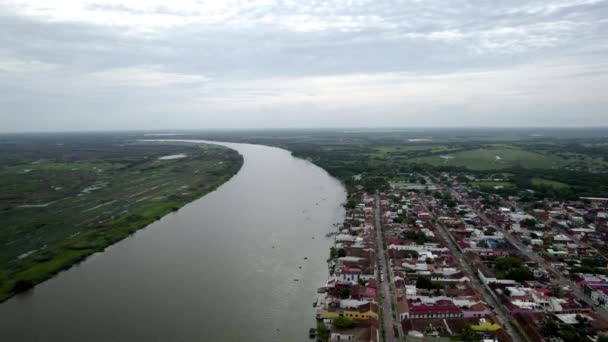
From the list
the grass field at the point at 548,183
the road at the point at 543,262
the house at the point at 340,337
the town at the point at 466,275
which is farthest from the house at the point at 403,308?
the grass field at the point at 548,183

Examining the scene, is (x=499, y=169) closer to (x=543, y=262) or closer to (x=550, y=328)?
(x=543, y=262)

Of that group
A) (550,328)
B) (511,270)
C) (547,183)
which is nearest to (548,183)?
(547,183)

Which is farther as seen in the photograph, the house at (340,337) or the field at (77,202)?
the field at (77,202)

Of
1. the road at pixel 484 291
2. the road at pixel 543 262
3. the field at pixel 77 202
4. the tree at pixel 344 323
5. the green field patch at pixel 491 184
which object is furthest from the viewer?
the green field patch at pixel 491 184

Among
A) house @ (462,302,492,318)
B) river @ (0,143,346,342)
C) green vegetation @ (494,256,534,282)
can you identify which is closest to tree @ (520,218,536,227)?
green vegetation @ (494,256,534,282)

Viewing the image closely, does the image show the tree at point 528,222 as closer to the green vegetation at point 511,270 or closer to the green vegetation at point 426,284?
the green vegetation at point 511,270

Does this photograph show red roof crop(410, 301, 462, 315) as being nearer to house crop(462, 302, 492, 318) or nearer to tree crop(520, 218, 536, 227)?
house crop(462, 302, 492, 318)
